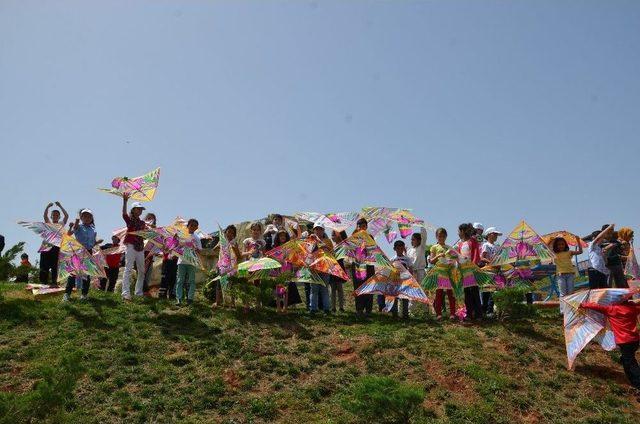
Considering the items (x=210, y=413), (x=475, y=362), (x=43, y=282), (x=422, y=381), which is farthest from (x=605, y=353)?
(x=43, y=282)

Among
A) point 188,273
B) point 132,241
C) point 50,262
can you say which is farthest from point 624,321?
point 50,262

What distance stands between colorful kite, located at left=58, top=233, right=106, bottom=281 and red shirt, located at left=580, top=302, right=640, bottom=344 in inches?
432

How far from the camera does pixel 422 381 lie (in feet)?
32.3

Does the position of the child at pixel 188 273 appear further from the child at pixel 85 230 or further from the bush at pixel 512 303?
the bush at pixel 512 303

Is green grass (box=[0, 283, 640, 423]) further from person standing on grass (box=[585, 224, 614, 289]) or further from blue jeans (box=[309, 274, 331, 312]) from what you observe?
person standing on grass (box=[585, 224, 614, 289])

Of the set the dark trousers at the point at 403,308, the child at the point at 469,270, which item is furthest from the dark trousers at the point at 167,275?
the child at the point at 469,270

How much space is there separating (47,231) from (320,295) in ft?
22.8

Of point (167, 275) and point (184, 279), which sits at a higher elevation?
point (167, 275)

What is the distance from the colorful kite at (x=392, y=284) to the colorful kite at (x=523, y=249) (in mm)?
2259

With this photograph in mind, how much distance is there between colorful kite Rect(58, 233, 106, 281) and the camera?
1266 centimetres

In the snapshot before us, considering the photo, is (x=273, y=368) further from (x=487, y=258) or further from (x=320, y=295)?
(x=487, y=258)

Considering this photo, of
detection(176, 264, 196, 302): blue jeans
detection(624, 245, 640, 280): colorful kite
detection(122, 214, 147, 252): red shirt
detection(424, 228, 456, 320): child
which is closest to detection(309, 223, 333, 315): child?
detection(424, 228, 456, 320): child

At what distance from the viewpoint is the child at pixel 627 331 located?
9.53 m

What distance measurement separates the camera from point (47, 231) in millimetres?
13352
